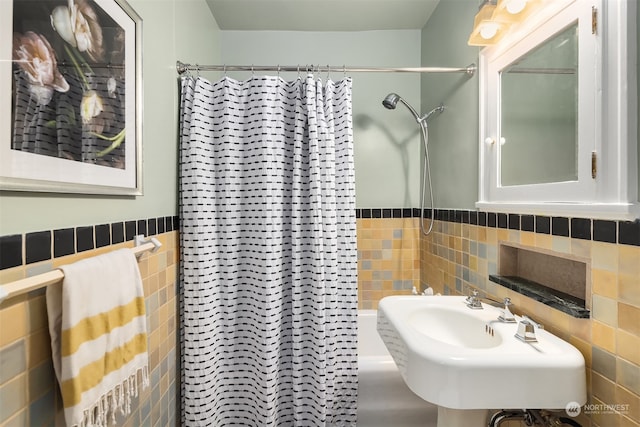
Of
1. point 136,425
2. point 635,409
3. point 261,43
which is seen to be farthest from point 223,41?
point 635,409

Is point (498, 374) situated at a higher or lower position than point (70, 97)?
lower

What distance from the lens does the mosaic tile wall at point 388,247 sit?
2338mm

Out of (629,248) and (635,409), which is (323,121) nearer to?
(629,248)

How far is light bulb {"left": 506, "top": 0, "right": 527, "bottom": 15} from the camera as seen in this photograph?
3.80 ft

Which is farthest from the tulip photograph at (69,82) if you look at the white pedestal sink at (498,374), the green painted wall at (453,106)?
the green painted wall at (453,106)

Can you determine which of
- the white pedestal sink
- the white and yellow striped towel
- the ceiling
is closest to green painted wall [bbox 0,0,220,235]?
the white and yellow striped towel

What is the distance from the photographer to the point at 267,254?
1563mm

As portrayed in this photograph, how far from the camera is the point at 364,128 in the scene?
7.66 ft

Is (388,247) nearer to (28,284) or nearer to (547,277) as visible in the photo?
(547,277)

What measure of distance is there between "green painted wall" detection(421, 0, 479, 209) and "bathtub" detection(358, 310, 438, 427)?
0.90m

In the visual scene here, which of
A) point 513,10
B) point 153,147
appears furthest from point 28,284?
point 513,10

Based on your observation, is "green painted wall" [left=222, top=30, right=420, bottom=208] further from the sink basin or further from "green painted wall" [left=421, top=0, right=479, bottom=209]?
the sink basin

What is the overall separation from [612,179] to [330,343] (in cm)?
125

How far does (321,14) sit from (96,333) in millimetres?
2084
